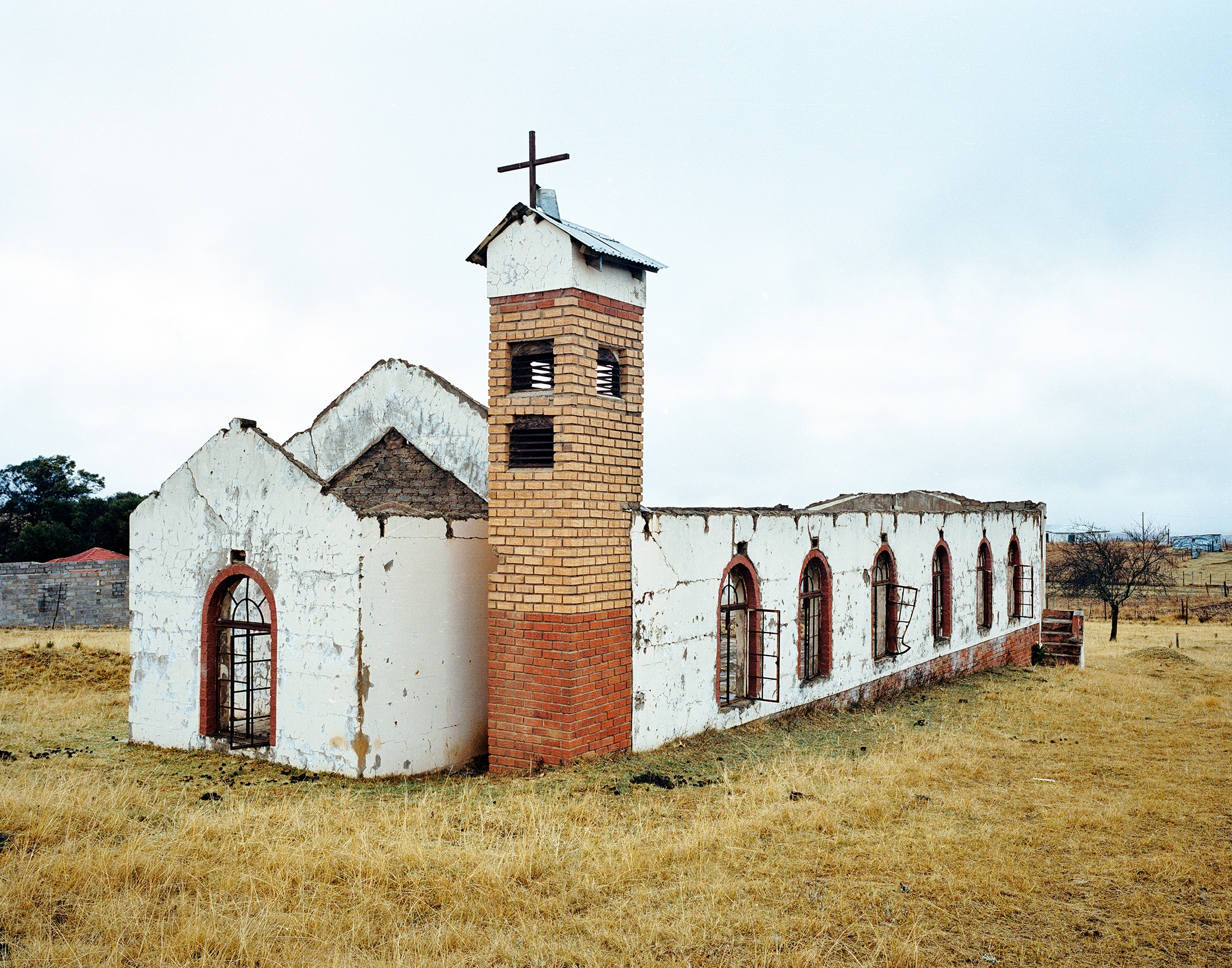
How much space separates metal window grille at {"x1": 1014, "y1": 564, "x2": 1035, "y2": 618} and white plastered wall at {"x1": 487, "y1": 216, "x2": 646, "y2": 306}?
14.1 metres

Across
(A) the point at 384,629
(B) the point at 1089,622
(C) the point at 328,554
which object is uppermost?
(C) the point at 328,554

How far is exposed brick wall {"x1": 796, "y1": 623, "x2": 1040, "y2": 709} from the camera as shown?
13.1 metres

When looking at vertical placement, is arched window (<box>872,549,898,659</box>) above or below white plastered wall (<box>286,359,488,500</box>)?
below

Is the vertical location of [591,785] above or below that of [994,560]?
below

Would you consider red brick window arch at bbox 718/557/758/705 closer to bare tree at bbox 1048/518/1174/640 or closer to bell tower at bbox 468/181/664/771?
bell tower at bbox 468/181/664/771

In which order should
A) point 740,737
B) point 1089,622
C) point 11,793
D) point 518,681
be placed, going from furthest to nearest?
point 1089,622 → point 740,737 → point 518,681 → point 11,793

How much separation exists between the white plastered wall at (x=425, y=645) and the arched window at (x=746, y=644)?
115 inches

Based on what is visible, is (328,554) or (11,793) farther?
(328,554)

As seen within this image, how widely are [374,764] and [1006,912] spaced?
5.69 meters

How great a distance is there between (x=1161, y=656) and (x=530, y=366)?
16.8 meters

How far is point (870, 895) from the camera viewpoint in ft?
18.6

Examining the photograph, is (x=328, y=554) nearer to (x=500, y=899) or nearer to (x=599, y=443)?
(x=599, y=443)

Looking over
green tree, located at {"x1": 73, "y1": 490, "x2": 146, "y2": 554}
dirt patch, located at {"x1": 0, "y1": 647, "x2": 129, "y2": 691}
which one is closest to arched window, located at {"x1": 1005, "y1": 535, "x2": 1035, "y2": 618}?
dirt patch, located at {"x1": 0, "y1": 647, "x2": 129, "y2": 691}

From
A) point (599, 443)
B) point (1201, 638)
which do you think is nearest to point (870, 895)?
point (599, 443)
